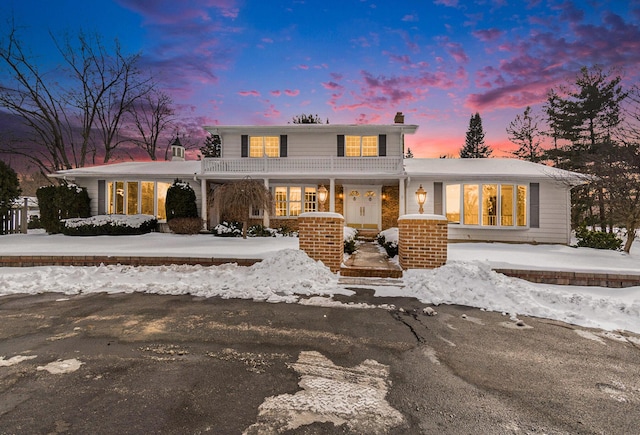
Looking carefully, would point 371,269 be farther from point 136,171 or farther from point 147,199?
point 136,171

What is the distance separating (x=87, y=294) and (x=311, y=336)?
4558 millimetres

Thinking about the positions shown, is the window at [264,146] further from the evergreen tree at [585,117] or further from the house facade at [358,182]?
the evergreen tree at [585,117]

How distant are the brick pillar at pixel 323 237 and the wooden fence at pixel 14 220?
15.3 metres

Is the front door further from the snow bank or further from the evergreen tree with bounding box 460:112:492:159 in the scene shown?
the evergreen tree with bounding box 460:112:492:159

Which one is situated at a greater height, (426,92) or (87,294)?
(426,92)

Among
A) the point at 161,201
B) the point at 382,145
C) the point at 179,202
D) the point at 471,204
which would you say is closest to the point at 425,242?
the point at 471,204

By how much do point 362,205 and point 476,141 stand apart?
32611 mm

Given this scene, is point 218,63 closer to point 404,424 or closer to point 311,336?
point 311,336

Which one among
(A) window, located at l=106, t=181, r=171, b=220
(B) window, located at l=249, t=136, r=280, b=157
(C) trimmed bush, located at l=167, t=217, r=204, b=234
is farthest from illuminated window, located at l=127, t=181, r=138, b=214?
(B) window, located at l=249, t=136, r=280, b=157

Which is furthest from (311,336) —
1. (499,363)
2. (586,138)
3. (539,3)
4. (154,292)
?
(586,138)

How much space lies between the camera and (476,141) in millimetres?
40312

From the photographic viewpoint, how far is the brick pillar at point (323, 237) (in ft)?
22.0

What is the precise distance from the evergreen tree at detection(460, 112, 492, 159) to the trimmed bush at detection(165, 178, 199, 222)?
126 ft

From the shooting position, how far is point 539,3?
1202 centimetres
